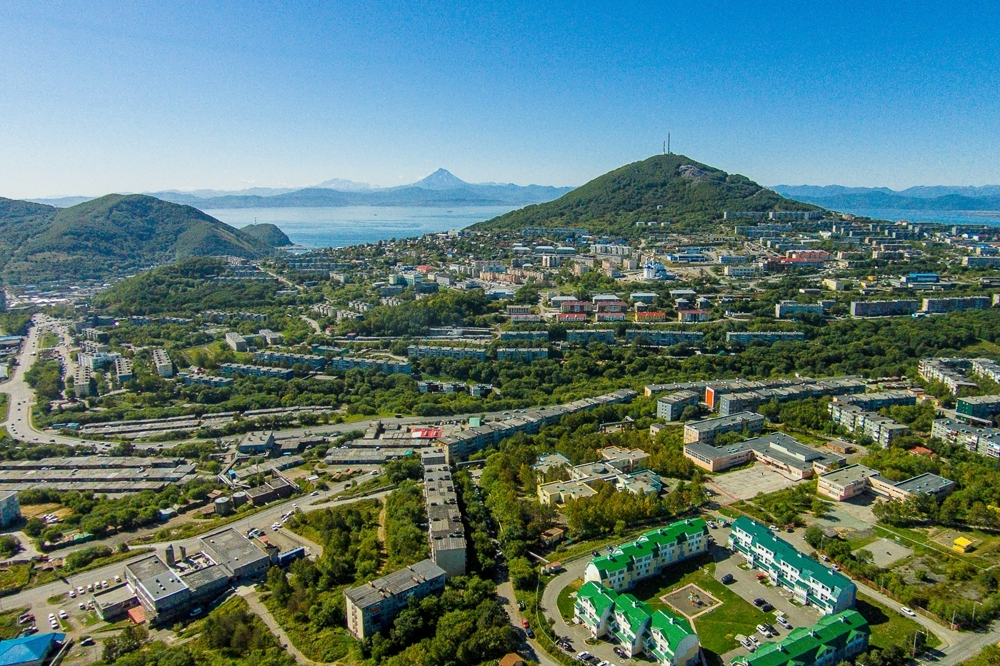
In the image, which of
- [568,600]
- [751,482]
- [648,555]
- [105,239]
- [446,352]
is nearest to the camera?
[568,600]

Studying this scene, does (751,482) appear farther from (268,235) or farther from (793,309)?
(268,235)

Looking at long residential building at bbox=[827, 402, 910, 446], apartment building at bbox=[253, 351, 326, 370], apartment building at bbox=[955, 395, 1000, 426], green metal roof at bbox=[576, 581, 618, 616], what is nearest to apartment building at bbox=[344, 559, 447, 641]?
green metal roof at bbox=[576, 581, 618, 616]

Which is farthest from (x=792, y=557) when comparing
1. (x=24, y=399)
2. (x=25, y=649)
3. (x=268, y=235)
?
Result: (x=268, y=235)

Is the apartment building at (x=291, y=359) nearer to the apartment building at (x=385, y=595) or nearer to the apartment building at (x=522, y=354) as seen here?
the apartment building at (x=522, y=354)

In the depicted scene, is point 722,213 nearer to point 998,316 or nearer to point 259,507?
point 998,316

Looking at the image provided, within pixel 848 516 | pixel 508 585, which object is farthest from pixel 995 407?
pixel 508 585

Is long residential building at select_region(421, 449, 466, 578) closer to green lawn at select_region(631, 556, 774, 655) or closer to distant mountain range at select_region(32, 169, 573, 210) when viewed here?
green lawn at select_region(631, 556, 774, 655)
